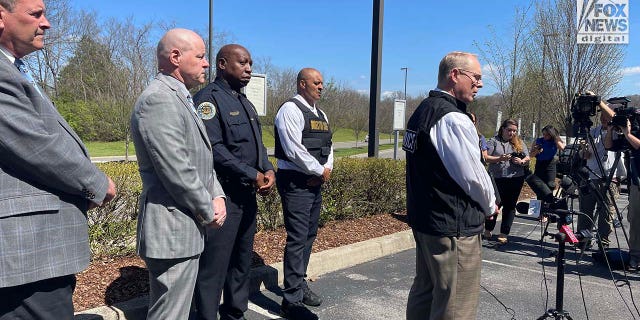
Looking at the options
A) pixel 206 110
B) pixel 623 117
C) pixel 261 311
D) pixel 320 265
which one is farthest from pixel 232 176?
pixel 623 117

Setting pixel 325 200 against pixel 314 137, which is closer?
pixel 314 137

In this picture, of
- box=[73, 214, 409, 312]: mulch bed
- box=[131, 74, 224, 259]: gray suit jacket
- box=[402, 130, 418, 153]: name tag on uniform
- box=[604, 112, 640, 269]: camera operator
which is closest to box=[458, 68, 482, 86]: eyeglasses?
box=[402, 130, 418, 153]: name tag on uniform

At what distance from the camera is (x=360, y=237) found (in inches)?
230

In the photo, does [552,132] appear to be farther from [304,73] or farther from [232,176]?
[232,176]

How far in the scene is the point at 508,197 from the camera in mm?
6578

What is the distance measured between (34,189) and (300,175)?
88.1 inches

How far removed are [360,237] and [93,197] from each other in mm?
4237

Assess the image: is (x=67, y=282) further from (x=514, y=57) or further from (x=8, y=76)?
(x=514, y=57)

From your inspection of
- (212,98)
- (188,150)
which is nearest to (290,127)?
(212,98)

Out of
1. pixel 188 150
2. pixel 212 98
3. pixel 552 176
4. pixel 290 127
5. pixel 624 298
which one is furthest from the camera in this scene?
pixel 552 176

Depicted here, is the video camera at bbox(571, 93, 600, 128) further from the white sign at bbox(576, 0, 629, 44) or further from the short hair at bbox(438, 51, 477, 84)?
the white sign at bbox(576, 0, 629, 44)

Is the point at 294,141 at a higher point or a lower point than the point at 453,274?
higher

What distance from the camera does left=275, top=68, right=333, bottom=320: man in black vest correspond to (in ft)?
12.2

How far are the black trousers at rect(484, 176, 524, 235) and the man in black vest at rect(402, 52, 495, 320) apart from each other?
13.2 feet
